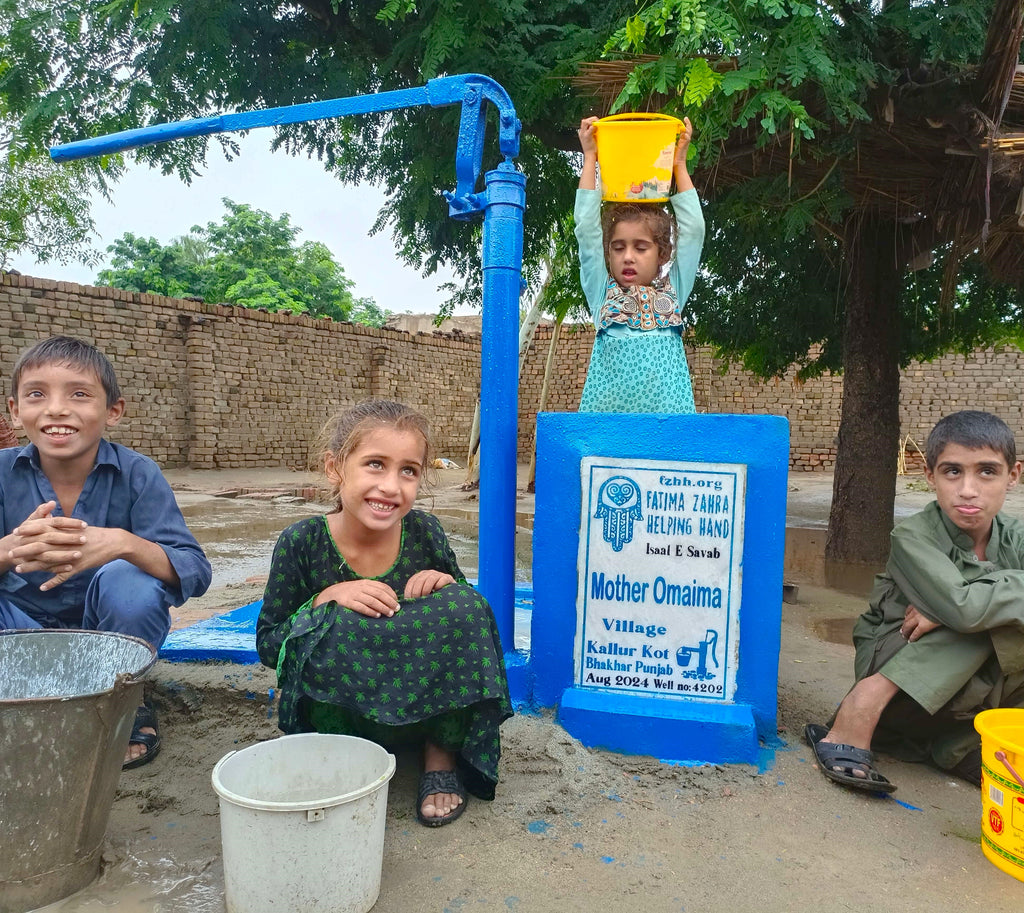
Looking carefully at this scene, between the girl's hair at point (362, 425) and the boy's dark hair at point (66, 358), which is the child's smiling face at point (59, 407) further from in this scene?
the girl's hair at point (362, 425)

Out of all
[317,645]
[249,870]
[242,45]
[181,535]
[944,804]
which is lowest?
[944,804]

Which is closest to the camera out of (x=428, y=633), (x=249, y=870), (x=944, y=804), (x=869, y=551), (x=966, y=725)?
(x=249, y=870)

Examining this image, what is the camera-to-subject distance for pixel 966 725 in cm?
228

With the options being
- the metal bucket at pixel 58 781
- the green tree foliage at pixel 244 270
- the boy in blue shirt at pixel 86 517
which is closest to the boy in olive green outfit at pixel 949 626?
the metal bucket at pixel 58 781

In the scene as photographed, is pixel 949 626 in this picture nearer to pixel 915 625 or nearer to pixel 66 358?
pixel 915 625

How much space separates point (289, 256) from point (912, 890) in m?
30.3

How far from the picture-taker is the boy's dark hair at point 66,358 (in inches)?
81.5

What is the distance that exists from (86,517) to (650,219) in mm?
1907

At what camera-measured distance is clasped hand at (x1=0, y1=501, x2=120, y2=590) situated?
1851mm

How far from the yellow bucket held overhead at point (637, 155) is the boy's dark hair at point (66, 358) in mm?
1589

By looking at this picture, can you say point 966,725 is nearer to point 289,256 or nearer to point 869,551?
point 869,551

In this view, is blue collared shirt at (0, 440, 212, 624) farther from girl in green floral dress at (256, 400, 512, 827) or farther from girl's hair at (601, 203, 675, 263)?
girl's hair at (601, 203, 675, 263)

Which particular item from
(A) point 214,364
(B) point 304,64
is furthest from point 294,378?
(B) point 304,64

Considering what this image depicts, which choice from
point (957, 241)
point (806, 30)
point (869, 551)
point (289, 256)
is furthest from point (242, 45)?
point (289, 256)
